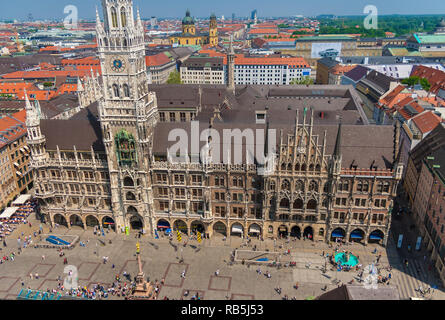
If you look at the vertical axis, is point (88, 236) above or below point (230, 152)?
below

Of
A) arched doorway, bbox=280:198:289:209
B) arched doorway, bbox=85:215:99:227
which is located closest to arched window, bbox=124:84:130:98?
arched doorway, bbox=85:215:99:227

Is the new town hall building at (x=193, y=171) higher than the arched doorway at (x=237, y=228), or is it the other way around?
the new town hall building at (x=193, y=171)

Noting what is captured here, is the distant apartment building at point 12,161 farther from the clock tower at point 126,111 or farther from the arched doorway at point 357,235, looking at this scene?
the arched doorway at point 357,235

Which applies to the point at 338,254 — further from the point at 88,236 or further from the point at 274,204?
the point at 88,236

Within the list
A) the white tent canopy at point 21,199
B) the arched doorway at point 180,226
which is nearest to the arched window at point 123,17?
the arched doorway at point 180,226

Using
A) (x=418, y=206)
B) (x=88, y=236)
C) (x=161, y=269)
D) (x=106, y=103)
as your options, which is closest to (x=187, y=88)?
(x=106, y=103)

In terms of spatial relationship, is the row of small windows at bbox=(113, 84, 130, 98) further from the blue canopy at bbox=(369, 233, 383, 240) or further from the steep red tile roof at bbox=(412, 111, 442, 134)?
the steep red tile roof at bbox=(412, 111, 442, 134)

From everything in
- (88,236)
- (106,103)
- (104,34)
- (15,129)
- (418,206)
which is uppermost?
(104,34)

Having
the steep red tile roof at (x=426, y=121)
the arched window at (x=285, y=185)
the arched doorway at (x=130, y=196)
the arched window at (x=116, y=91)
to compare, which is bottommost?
the arched doorway at (x=130, y=196)
